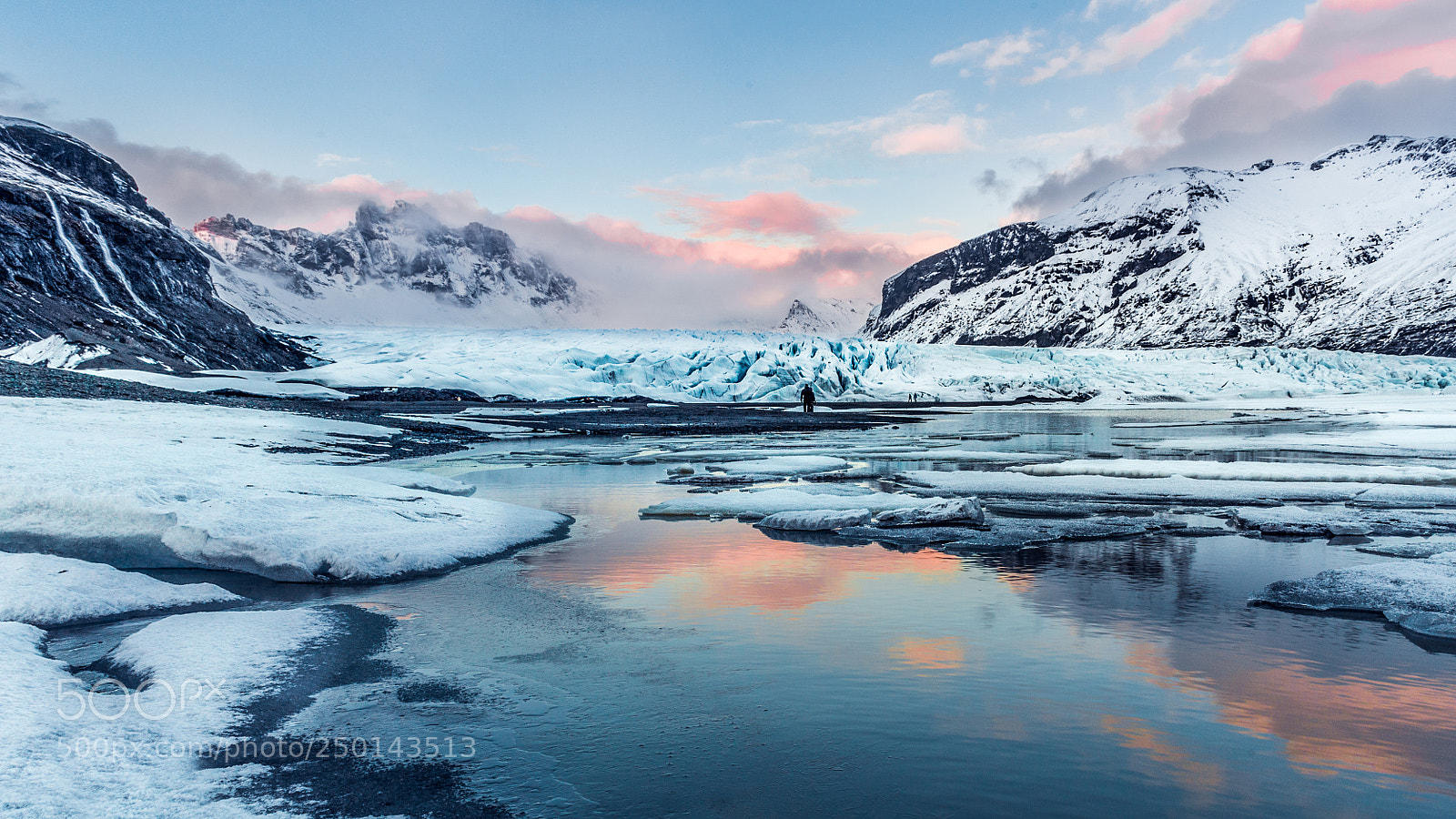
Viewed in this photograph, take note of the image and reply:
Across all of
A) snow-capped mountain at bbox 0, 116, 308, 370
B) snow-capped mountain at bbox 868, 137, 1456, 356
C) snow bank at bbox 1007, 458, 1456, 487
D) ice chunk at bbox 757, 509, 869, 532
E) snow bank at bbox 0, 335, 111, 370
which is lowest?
ice chunk at bbox 757, 509, 869, 532

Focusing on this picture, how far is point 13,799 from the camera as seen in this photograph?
121 inches

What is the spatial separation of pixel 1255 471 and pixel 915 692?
1219 cm

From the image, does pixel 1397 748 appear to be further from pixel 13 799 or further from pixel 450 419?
pixel 450 419

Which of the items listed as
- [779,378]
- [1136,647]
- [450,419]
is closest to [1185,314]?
[779,378]

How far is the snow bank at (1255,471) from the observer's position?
520 inches

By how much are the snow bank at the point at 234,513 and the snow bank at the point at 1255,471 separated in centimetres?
931

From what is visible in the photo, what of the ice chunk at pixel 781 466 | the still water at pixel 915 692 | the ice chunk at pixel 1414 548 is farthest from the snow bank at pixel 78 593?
the ice chunk at pixel 1414 548

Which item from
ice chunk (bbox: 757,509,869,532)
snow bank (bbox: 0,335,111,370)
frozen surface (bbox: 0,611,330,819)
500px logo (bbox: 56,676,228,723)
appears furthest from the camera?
snow bank (bbox: 0,335,111,370)

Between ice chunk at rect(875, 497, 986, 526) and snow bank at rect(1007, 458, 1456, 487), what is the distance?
4.98 meters

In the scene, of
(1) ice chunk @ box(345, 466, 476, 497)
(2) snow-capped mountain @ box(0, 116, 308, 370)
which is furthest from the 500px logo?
(2) snow-capped mountain @ box(0, 116, 308, 370)

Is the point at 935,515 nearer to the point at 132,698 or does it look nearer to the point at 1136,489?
the point at 1136,489

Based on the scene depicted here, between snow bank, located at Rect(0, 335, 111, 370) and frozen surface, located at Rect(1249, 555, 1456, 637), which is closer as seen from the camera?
frozen surface, located at Rect(1249, 555, 1456, 637)

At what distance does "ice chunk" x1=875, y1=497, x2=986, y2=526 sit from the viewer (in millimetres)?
10000

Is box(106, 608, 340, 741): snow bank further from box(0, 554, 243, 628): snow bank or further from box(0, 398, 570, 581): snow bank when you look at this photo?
box(0, 398, 570, 581): snow bank
